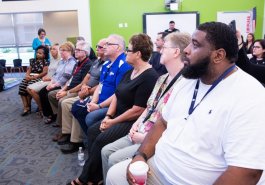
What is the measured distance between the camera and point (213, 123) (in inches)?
45.5

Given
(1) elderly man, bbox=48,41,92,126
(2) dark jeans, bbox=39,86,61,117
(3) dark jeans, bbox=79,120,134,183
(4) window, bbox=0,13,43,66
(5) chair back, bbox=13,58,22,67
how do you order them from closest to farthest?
(3) dark jeans, bbox=79,120,134,183
(1) elderly man, bbox=48,41,92,126
(2) dark jeans, bbox=39,86,61,117
(5) chair back, bbox=13,58,22,67
(4) window, bbox=0,13,43,66

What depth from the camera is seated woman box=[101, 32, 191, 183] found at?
5.89 ft

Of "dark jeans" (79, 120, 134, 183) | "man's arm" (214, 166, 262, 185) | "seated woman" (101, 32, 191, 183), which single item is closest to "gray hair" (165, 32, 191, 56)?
"seated woman" (101, 32, 191, 183)

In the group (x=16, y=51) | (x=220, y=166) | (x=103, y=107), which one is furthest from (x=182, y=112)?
(x=16, y=51)

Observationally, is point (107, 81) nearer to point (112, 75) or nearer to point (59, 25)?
point (112, 75)

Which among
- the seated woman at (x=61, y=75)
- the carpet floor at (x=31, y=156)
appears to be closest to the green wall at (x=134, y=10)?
the seated woman at (x=61, y=75)

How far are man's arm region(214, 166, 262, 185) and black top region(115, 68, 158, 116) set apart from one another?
115cm

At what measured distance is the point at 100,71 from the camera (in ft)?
10.4

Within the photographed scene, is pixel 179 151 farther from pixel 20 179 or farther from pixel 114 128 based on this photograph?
pixel 20 179

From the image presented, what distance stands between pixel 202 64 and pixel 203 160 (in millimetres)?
440

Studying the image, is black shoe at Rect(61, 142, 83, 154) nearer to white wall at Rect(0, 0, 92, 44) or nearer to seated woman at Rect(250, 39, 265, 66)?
seated woman at Rect(250, 39, 265, 66)

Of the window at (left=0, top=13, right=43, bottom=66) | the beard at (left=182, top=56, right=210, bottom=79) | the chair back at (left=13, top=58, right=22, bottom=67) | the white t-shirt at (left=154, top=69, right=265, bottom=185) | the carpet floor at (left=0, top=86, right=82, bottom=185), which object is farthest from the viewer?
the window at (left=0, top=13, right=43, bottom=66)

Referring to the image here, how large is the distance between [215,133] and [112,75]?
5.69ft

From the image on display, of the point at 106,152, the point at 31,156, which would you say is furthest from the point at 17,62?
the point at 106,152
